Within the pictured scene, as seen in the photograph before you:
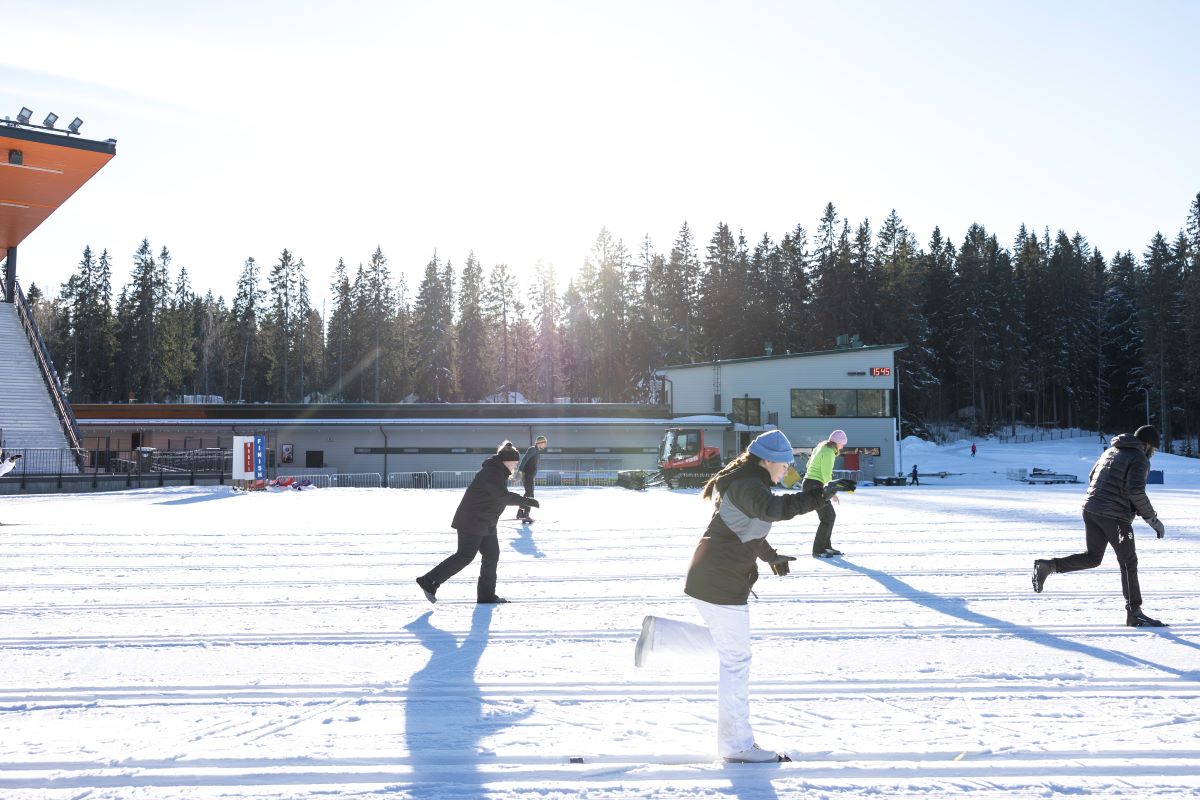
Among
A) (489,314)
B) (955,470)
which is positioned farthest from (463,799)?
(489,314)

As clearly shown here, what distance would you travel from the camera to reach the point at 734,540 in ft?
14.7

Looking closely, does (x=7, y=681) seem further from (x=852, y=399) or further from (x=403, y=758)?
(x=852, y=399)

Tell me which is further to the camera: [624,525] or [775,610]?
[624,525]

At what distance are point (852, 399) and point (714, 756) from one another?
3821cm

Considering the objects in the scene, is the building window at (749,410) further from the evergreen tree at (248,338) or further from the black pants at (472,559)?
the evergreen tree at (248,338)

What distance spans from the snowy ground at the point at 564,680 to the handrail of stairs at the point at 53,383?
2094 centimetres

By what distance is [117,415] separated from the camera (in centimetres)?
4088

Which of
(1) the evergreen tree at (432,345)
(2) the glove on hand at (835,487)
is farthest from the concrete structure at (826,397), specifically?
(1) the evergreen tree at (432,345)

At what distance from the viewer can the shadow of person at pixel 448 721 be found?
13.6 feet

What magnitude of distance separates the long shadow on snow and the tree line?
58.8m

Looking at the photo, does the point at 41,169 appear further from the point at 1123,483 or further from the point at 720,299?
the point at 720,299

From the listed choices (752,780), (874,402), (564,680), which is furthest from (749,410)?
(752,780)

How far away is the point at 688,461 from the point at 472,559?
2375 centimetres

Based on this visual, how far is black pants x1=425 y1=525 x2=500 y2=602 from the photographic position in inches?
334
